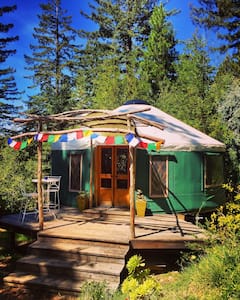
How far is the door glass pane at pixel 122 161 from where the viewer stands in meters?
7.88

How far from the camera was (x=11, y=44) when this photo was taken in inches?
661

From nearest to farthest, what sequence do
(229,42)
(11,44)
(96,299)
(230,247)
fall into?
(96,299), (230,247), (229,42), (11,44)

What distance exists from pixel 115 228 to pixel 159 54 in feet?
43.9

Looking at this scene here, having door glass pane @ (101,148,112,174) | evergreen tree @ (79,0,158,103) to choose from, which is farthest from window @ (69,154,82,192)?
evergreen tree @ (79,0,158,103)

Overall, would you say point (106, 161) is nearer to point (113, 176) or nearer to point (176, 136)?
point (113, 176)

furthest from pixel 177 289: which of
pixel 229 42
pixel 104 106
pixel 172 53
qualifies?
pixel 172 53

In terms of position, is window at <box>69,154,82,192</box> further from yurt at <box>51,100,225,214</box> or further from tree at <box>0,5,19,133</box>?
tree at <box>0,5,19,133</box>

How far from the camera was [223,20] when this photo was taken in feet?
39.9

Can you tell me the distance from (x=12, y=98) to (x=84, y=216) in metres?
13.3

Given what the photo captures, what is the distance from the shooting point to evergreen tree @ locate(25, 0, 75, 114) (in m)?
19.3

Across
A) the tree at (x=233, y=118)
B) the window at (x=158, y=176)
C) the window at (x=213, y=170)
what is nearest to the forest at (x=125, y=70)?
the tree at (x=233, y=118)

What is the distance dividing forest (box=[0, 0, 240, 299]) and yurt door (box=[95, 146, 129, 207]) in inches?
96.1

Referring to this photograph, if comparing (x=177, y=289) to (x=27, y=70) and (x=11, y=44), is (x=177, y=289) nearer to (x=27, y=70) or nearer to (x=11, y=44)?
(x=11, y=44)

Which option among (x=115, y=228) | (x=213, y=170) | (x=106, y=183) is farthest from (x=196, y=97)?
(x=115, y=228)
